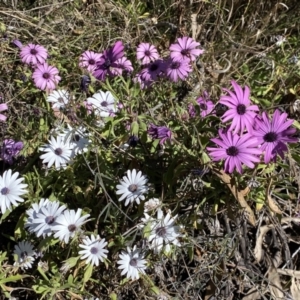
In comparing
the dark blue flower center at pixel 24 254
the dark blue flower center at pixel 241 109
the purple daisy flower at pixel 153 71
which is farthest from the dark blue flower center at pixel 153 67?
the dark blue flower center at pixel 24 254

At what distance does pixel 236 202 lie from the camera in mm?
1211

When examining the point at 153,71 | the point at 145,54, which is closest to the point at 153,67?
the point at 153,71

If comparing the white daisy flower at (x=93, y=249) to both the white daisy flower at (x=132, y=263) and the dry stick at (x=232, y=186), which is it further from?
the dry stick at (x=232, y=186)

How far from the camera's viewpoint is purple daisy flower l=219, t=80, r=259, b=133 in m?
1.03

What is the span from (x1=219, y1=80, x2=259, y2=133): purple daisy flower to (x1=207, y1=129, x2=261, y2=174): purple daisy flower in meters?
0.02

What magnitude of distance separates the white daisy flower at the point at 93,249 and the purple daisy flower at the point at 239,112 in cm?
41

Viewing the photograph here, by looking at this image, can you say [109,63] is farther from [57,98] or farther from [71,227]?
[71,227]

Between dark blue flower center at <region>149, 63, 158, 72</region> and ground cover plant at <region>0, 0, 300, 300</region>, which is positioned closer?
ground cover plant at <region>0, 0, 300, 300</region>

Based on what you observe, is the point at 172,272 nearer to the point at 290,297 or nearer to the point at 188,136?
the point at 290,297

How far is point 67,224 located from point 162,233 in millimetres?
217

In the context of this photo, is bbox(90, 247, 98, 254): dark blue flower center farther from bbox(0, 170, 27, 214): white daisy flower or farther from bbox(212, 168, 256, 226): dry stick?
bbox(212, 168, 256, 226): dry stick

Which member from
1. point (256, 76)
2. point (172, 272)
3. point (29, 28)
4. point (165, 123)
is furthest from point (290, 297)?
point (29, 28)

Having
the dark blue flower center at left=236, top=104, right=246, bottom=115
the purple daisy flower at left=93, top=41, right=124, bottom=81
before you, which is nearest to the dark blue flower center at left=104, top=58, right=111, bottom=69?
the purple daisy flower at left=93, top=41, right=124, bottom=81

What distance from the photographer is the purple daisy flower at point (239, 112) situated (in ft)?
3.39
